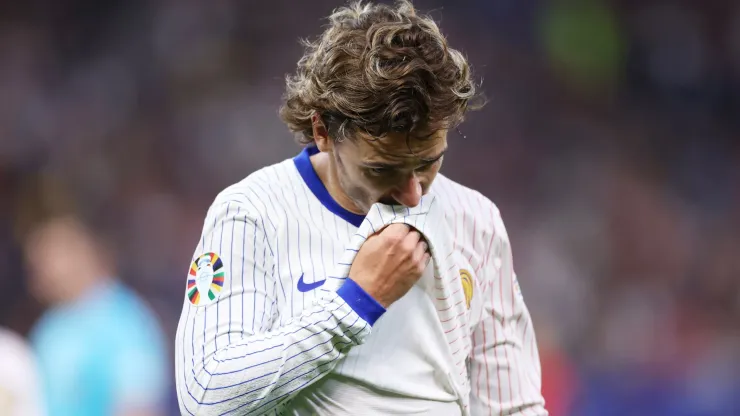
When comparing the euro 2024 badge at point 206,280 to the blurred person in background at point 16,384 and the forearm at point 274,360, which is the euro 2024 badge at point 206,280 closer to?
the forearm at point 274,360

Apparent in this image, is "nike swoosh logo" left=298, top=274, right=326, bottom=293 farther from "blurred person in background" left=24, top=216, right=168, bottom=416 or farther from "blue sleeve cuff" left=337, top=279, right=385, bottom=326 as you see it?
"blurred person in background" left=24, top=216, right=168, bottom=416

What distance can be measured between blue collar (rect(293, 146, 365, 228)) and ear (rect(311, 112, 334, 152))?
0.20 feet

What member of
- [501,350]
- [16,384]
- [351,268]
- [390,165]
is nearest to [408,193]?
[390,165]

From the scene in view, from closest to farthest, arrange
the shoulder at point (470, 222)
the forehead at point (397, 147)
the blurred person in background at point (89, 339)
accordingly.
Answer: the forehead at point (397, 147), the shoulder at point (470, 222), the blurred person in background at point (89, 339)

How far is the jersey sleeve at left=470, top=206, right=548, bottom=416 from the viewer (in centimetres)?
175

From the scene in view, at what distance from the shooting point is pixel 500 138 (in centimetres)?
546

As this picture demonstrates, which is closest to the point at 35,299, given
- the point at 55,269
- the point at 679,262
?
the point at 55,269

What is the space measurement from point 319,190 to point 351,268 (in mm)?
215

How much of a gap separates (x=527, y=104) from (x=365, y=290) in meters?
4.21

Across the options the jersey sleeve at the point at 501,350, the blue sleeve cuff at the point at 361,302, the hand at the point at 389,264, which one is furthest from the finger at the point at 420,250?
the jersey sleeve at the point at 501,350

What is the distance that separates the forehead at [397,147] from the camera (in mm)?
1555

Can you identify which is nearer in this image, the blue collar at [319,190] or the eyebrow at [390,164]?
the eyebrow at [390,164]

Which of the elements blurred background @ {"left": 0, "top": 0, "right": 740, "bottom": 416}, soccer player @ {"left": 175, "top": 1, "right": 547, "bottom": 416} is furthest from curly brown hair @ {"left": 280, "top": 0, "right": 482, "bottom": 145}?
blurred background @ {"left": 0, "top": 0, "right": 740, "bottom": 416}

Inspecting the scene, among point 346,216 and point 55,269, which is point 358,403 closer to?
point 346,216
